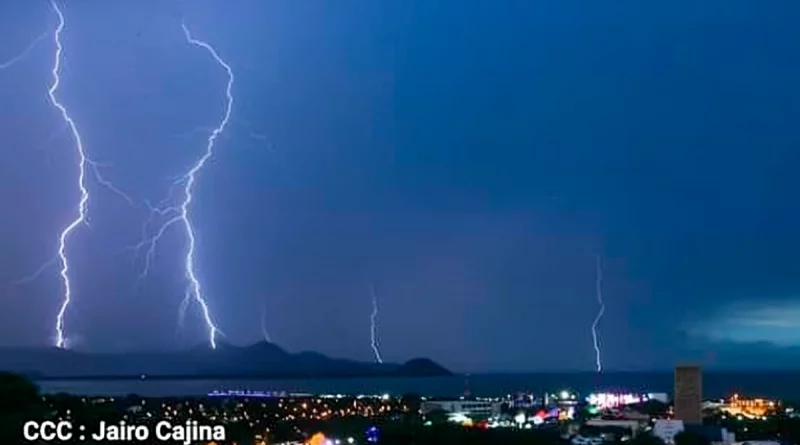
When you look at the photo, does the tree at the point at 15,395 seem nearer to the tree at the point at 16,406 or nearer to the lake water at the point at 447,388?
the tree at the point at 16,406

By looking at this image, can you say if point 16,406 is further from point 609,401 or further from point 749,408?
point 609,401

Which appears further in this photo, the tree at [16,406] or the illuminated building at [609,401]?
the illuminated building at [609,401]

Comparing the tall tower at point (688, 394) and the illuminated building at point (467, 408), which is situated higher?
the tall tower at point (688, 394)

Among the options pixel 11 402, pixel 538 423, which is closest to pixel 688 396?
pixel 538 423

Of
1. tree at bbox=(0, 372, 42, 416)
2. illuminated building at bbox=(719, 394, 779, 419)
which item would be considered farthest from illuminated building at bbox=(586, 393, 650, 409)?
tree at bbox=(0, 372, 42, 416)

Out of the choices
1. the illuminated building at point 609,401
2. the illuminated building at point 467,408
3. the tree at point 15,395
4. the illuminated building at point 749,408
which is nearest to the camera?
the tree at point 15,395

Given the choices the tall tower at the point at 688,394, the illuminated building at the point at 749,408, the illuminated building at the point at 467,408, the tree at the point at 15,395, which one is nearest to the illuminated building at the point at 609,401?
the illuminated building at the point at 749,408

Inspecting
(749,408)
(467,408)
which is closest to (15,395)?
(467,408)

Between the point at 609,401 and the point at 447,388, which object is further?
the point at 447,388
